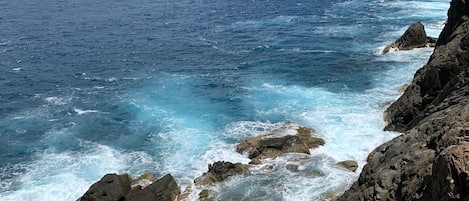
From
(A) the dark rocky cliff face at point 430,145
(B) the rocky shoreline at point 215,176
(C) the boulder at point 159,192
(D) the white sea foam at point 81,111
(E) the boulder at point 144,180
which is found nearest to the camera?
(A) the dark rocky cliff face at point 430,145

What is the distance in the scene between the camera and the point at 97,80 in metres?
61.3

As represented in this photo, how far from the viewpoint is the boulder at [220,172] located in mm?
34781

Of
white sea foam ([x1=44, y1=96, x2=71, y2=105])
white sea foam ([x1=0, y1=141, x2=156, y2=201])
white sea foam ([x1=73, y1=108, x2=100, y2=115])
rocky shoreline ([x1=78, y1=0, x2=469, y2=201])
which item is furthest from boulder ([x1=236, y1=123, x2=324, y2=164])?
white sea foam ([x1=44, y1=96, x2=71, y2=105])

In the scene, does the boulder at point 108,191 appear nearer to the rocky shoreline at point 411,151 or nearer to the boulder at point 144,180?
the rocky shoreline at point 411,151

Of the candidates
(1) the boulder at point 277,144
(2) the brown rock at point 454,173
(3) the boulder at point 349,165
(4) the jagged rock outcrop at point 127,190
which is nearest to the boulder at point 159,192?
(4) the jagged rock outcrop at point 127,190

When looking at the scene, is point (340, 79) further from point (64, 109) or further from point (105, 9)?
point (105, 9)

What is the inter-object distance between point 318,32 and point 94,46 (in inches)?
1459

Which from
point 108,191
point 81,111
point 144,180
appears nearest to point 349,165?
point 144,180

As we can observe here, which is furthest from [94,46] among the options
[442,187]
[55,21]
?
[442,187]

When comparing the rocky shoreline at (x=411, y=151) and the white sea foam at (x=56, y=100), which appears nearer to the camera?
the rocky shoreline at (x=411, y=151)

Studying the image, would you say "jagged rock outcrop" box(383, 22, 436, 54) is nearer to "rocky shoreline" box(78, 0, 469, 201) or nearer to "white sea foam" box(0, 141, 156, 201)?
"rocky shoreline" box(78, 0, 469, 201)

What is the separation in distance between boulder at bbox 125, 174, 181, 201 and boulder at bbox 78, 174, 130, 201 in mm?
680

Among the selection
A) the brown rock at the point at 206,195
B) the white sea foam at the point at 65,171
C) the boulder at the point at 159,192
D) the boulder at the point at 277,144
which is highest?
the boulder at the point at 277,144

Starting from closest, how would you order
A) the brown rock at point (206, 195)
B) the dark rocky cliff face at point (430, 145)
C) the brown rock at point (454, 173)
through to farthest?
the brown rock at point (454, 173) < the dark rocky cliff face at point (430, 145) < the brown rock at point (206, 195)
